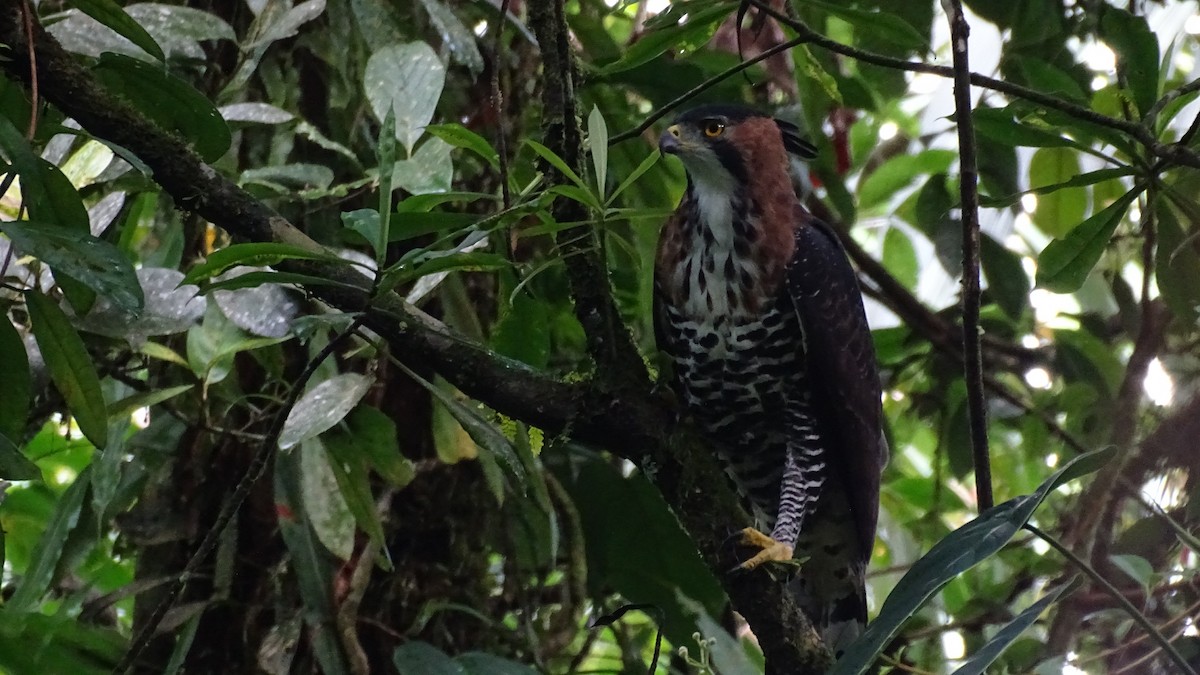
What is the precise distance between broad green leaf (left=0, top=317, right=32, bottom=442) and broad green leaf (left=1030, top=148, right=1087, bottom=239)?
2.11 meters

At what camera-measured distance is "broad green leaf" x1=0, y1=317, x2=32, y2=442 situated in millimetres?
1388

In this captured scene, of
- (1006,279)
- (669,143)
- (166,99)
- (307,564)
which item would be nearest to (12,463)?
(166,99)

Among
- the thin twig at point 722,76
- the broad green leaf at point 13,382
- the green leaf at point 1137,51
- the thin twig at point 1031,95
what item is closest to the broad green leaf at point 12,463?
the broad green leaf at point 13,382

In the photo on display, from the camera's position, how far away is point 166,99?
149 cm

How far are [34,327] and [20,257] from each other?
432 millimetres

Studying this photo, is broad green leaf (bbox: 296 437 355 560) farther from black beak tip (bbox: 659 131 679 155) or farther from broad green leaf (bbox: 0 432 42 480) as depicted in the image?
black beak tip (bbox: 659 131 679 155)

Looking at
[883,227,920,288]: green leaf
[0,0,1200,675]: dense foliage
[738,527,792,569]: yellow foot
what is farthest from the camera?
[883,227,920,288]: green leaf

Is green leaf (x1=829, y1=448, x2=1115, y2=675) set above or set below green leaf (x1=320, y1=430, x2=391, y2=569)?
below

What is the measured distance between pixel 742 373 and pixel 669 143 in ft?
1.51

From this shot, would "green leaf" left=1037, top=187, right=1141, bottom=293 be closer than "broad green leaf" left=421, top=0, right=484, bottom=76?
Yes

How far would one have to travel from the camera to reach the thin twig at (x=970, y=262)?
132 centimetres

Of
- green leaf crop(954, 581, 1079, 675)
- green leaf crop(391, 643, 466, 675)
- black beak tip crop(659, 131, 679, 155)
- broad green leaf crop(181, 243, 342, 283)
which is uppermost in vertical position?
black beak tip crop(659, 131, 679, 155)

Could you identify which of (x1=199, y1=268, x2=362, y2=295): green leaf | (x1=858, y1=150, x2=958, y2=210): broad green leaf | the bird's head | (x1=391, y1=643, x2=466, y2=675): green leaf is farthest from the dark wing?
(x1=199, y1=268, x2=362, y2=295): green leaf

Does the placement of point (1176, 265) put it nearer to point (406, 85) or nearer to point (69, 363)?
point (406, 85)
